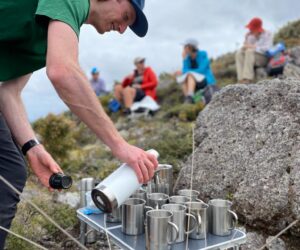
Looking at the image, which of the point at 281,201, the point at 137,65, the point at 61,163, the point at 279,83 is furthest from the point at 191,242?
the point at 137,65

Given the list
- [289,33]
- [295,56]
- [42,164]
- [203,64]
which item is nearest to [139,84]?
[203,64]

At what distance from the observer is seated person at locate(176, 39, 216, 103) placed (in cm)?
1016

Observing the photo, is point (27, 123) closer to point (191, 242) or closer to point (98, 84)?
point (191, 242)

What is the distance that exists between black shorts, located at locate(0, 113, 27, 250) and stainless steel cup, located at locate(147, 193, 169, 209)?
0.91m

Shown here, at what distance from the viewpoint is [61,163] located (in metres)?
6.78

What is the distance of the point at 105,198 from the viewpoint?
6.49 feet

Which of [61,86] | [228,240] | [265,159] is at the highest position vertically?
[61,86]

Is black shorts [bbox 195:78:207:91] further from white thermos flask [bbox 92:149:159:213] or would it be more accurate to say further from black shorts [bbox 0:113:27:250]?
white thermos flask [bbox 92:149:159:213]

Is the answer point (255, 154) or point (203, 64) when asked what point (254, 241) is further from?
point (203, 64)

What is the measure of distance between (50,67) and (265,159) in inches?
88.8

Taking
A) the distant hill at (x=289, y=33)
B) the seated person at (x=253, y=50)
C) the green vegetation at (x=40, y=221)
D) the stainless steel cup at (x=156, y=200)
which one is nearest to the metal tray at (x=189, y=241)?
the stainless steel cup at (x=156, y=200)

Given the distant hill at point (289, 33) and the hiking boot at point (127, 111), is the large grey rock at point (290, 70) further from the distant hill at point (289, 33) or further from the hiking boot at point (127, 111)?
the distant hill at point (289, 33)

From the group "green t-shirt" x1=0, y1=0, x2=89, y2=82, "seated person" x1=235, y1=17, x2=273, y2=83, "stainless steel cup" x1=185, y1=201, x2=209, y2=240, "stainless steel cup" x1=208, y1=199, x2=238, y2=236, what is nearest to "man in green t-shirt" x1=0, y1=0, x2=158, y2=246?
"green t-shirt" x1=0, y1=0, x2=89, y2=82

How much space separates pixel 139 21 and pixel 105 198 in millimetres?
1049
